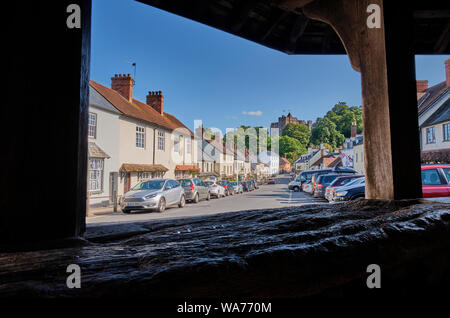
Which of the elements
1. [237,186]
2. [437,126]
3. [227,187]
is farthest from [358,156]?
[227,187]

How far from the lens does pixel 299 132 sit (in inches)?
5320

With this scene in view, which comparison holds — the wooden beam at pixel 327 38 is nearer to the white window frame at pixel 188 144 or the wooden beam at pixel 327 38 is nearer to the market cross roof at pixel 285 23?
the market cross roof at pixel 285 23

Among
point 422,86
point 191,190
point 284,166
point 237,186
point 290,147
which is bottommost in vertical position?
point 237,186

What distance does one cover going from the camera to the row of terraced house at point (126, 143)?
60.3 ft

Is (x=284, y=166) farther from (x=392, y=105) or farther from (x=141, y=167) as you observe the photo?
(x=392, y=105)

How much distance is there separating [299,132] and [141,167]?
403 ft

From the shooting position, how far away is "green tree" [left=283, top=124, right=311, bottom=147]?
134625 millimetres

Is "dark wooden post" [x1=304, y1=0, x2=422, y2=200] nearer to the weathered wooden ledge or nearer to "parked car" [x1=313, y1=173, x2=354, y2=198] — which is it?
the weathered wooden ledge

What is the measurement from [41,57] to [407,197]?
9.02ft

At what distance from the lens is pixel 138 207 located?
44.8 feet

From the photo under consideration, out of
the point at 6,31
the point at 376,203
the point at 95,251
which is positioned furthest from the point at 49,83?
the point at 376,203

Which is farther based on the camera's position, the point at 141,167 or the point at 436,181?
the point at 141,167

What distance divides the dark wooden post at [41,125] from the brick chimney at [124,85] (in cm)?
2510

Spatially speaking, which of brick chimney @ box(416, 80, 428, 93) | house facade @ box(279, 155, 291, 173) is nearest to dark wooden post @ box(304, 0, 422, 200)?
brick chimney @ box(416, 80, 428, 93)
